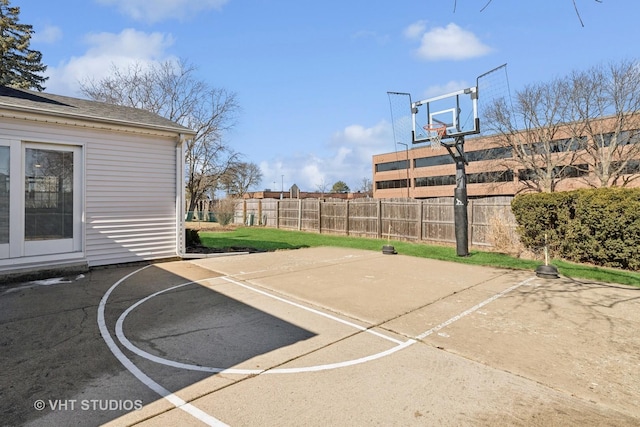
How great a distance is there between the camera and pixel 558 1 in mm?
3025

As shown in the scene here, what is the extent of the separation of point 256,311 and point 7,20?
3216cm

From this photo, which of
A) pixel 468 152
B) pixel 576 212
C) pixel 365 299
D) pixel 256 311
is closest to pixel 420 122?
pixel 576 212

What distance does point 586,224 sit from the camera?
30.5ft

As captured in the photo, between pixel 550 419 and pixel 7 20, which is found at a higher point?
pixel 7 20

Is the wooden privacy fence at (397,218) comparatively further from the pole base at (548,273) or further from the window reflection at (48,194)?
the window reflection at (48,194)

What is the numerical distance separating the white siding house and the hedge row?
414 inches

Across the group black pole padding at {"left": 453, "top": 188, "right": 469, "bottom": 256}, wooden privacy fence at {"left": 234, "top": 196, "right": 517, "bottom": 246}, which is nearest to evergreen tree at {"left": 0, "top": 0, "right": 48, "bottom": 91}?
wooden privacy fence at {"left": 234, "top": 196, "right": 517, "bottom": 246}

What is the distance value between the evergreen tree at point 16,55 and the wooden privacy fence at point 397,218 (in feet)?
68.4

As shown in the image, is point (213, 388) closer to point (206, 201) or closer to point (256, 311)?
point (256, 311)

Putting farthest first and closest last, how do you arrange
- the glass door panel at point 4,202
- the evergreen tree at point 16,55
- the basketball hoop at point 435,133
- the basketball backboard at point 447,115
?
the evergreen tree at point 16,55, the basketball hoop at point 435,133, the basketball backboard at point 447,115, the glass door panel at point 4,202

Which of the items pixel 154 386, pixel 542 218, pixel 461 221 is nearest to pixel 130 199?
pixel 154 386

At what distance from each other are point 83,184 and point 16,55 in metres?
26.8

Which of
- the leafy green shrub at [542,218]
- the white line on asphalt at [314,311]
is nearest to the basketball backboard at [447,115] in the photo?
Result: the leafy green shrub at [542,218]

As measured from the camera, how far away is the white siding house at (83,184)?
667 cm
